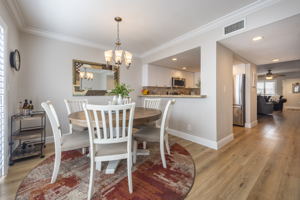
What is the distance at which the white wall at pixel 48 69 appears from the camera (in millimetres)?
2602

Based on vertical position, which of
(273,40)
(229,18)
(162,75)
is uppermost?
(229,18)

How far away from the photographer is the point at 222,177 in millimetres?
1630

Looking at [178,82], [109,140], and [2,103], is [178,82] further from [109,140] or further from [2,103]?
[2,103]

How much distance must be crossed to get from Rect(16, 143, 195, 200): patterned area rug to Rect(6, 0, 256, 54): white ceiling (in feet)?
7.96

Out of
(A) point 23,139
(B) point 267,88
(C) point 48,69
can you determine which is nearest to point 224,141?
(A) point 23,139

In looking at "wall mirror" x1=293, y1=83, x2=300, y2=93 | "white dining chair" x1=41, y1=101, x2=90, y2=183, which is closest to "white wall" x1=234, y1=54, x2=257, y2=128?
"white dining chair" x1=41, y1=101, x2=90, y2=183

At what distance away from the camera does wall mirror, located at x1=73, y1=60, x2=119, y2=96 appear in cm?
316

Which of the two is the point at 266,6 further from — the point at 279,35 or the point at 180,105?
the point at 180,105

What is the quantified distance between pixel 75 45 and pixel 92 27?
0.85m

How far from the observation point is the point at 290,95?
29.0ft

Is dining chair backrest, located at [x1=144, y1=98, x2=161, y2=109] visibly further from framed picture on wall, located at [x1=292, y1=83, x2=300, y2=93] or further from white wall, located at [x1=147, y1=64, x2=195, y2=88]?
framed picture on wall, located at [x1=292, y1=83, x2=300, y2=93]

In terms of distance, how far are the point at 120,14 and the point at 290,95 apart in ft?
40.4

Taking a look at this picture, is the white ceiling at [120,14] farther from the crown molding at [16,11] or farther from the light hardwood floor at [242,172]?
the light hardwood floor at [242,172]

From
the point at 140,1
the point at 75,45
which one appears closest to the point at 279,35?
the point at 140,1
